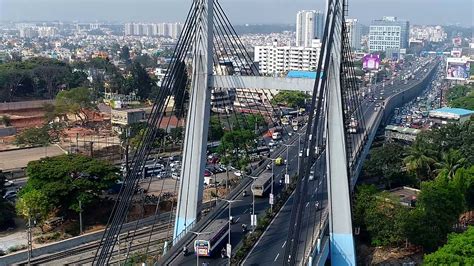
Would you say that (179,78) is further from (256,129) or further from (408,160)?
(256,129)

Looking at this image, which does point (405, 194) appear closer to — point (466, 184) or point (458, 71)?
→ point (466, 184)

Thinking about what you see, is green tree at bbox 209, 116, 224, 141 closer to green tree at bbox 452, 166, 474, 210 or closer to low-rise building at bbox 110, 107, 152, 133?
low-rise building at bbox 110, 107, 152, 133

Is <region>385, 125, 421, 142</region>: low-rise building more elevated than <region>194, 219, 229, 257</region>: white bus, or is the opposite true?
<region>194, 219, 229, 257</region>: white bus

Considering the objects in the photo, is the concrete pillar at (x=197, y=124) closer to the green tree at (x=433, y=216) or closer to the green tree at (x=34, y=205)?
the green tree at (x=34, y=205)

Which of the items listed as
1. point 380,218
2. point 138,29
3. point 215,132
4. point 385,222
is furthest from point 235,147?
point 138,29

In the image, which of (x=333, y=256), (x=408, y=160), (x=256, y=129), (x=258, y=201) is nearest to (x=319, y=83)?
(x=333, y=256)

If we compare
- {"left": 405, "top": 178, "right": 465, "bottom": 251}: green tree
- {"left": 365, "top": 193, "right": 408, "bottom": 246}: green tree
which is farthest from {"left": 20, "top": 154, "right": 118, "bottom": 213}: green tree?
{"left": 405, "top": 178, "right": 465, "bottom": 251}: green tree
